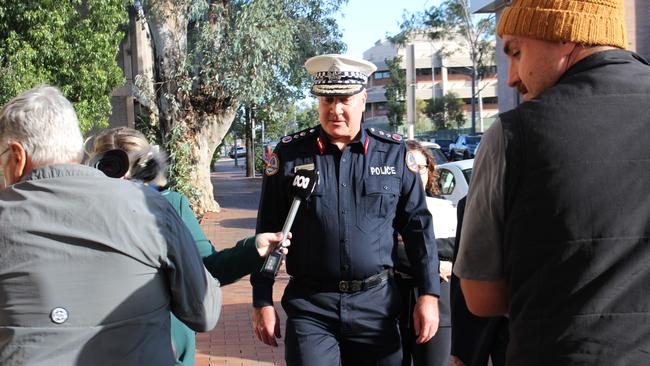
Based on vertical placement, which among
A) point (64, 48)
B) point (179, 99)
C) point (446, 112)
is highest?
point (446, 112)

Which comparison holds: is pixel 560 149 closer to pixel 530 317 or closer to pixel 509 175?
pixel 509 175

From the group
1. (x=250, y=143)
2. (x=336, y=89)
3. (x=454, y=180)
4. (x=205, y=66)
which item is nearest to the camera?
(x=336, y=89)

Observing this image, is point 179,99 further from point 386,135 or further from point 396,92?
point 396,92

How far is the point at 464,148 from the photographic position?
40688mm

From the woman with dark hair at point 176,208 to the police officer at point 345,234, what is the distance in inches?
15.0

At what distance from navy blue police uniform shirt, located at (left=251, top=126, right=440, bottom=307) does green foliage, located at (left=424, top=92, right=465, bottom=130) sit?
73029 mm

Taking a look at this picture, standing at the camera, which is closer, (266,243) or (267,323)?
(266,243)

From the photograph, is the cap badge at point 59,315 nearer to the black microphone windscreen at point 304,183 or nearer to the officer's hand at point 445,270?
the black microphone windscreen at point 304,183

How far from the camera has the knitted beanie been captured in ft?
7.09

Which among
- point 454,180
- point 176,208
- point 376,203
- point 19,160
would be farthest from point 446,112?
point 19,160

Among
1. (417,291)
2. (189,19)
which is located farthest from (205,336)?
(189,19)

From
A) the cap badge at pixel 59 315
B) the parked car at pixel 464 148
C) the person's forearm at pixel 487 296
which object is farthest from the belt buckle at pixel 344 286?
the parked car at pixel 464 148

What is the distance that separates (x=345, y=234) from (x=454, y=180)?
793 centimetres

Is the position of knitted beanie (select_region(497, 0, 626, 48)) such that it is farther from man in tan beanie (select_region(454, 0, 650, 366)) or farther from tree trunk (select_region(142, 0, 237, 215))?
tree trunk (select_region(142, 0, 237, 215))
